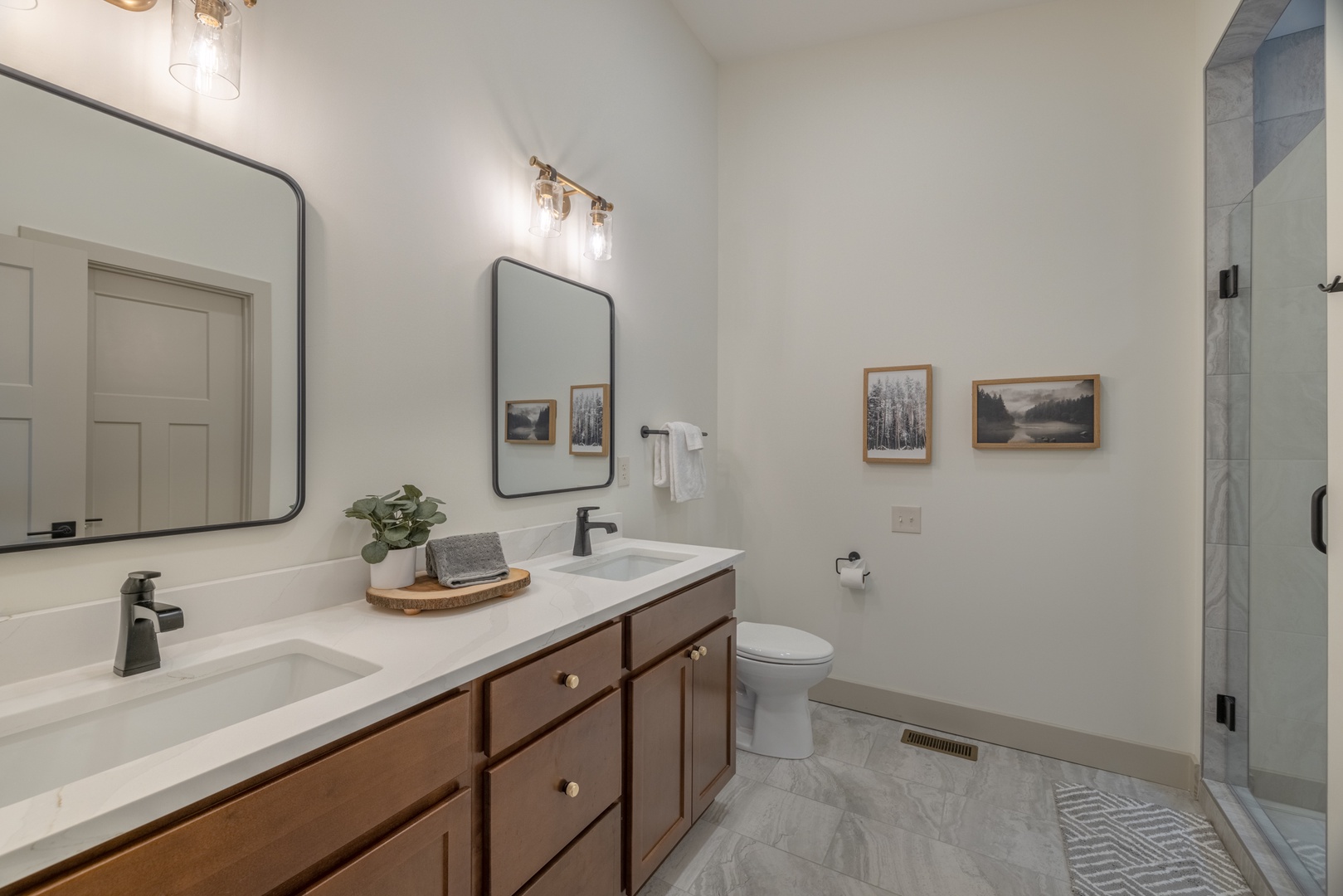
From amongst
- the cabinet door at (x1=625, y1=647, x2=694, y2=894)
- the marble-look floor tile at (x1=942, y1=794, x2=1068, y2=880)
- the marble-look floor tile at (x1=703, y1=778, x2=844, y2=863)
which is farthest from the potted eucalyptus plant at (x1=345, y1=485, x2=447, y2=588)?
the marble-look floor tile at (x1=942, y1=794, x2=1068, y2=880)

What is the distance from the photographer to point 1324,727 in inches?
55.6

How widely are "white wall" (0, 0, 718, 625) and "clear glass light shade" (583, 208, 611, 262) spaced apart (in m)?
0.07

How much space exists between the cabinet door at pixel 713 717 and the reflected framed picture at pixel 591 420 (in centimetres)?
73

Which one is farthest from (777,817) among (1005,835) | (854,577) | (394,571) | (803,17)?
(803,17)

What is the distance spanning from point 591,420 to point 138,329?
1.28 meters

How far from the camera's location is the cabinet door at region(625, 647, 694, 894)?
5.07 feet

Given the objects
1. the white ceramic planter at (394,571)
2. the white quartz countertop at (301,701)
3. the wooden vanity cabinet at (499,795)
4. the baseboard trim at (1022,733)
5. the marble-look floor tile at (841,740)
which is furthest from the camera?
the marble-look floor tile at (841,740)

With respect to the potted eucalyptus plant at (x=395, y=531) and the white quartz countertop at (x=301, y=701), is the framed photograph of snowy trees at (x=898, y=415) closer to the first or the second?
the white quartz countertop at (x=301, y=701)

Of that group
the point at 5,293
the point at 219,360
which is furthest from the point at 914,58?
the point at 5,293

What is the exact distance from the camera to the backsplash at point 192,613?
3.18 feet

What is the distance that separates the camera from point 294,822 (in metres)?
0.81

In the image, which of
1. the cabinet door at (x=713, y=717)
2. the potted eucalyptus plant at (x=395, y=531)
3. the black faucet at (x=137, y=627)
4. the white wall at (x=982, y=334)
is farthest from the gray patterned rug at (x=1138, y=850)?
the black faucet at (x=137, y=627)

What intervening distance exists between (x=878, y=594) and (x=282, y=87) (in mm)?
2617

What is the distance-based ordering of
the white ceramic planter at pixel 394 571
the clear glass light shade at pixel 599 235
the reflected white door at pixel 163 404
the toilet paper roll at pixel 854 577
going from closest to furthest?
the reflected white door at pixel 163 404 < the white ceramic planter at pixel 394 571 < the clear glass light shade at pixel 599 235 < the toilet paper roll at pixel 854 577
